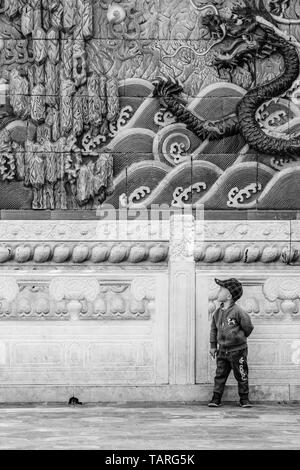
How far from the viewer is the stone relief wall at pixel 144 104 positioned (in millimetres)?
18016

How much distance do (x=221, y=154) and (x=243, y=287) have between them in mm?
1572

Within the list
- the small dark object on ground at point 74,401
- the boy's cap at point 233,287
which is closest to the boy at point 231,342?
the boy's cap at point 233,287

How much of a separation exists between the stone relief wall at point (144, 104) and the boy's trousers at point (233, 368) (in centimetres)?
176

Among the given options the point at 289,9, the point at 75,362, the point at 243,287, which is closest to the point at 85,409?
the point at 75,362

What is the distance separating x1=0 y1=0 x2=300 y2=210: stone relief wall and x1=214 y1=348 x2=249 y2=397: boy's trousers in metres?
1.76

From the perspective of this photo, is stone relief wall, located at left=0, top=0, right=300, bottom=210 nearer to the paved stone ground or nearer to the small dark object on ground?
the small dark object on ground


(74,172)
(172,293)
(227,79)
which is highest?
(227,79)

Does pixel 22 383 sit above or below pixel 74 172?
below

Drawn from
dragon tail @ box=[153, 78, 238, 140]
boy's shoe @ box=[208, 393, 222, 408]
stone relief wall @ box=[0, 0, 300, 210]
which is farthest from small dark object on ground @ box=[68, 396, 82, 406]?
dragon tail @ box=[153, 78, 238, 140]

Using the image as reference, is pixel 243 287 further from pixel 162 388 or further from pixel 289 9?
pixel 289 9

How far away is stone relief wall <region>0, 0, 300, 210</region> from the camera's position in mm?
18016

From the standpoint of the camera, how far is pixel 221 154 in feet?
59.5

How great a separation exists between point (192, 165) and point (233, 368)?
2433 millimetres

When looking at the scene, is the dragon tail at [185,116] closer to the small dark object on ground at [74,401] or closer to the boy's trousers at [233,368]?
the boy's trousers at [233,368]
